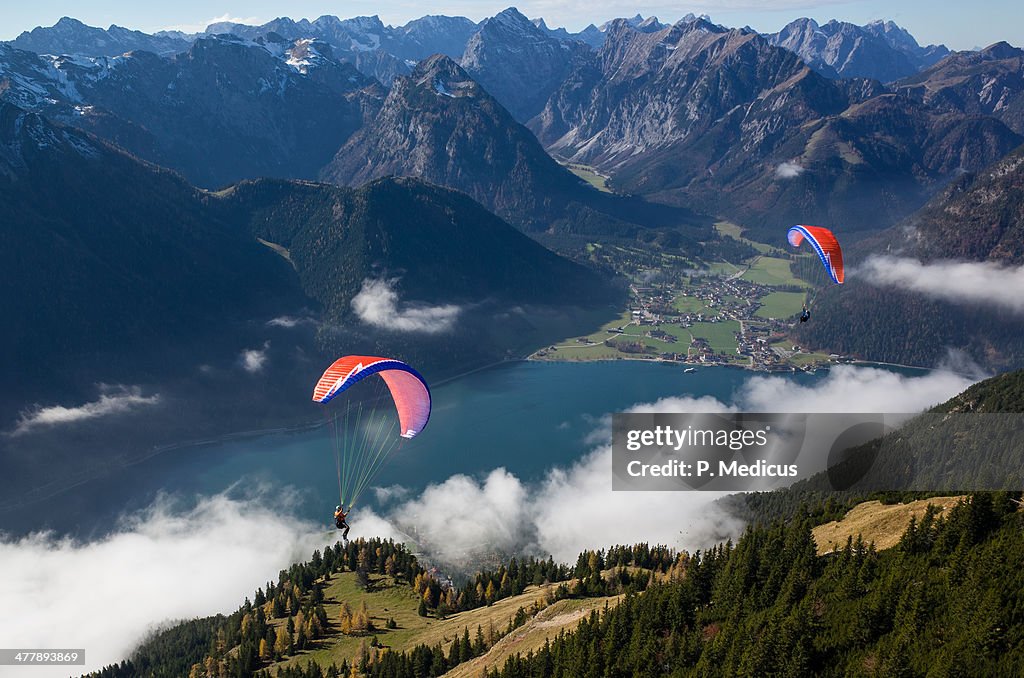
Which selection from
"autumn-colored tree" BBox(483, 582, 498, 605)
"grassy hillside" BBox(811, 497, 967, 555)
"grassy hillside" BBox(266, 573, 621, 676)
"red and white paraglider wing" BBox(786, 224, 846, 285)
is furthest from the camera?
"autumn-colored tree" BBox(483, 582, 498, 605)

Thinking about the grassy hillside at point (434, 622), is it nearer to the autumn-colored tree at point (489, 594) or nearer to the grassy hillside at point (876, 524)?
the autumn-colored tree at point (489, 594)

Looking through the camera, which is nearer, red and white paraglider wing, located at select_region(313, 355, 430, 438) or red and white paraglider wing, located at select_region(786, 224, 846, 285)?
red and white paraglider wing, located at select_region(313, 355, 430, 438)

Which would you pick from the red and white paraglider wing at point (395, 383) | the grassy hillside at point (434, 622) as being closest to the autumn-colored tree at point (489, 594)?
the grassy hillside at point (434, 622)

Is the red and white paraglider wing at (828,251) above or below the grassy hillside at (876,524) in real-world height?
above

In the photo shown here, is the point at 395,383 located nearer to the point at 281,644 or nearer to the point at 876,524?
the point at 876,524

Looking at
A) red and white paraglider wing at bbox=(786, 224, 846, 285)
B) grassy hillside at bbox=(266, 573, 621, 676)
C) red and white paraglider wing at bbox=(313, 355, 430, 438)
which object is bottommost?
grassy hillside at bbox=(266, 573, 621, 676)

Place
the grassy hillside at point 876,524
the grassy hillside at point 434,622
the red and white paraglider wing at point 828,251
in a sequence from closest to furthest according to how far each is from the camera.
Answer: the grassy hillside at point 876,524 < the grassy hillside at point 434,622 < the red and white paraglider wing at point 828,251
